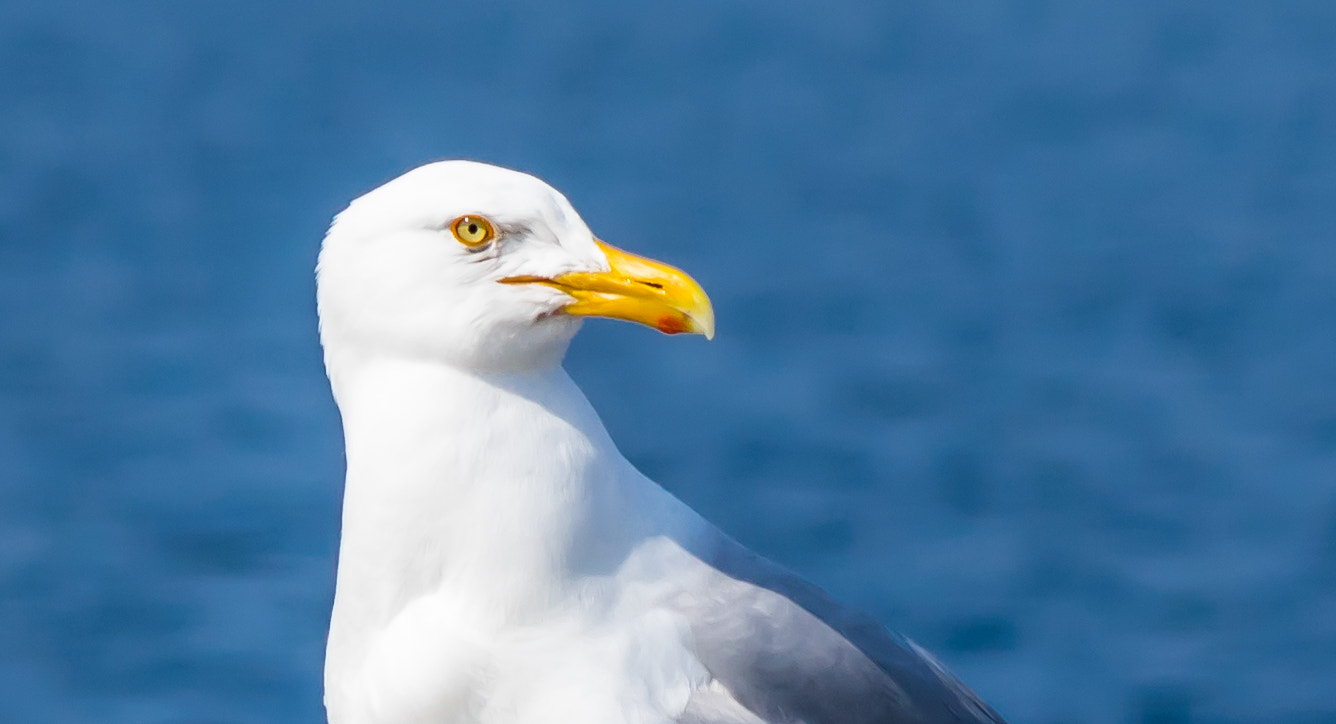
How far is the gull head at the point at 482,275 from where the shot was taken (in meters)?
2.46

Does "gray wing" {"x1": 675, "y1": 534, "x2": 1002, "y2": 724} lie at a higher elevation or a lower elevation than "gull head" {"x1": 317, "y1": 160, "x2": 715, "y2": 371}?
lower

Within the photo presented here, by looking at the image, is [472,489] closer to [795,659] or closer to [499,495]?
[499,495]

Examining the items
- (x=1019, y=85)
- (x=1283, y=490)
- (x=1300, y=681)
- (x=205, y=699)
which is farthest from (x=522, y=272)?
(x=1019, y=85)

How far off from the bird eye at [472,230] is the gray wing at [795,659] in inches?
21.3

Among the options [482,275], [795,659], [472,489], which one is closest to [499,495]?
[472,489]

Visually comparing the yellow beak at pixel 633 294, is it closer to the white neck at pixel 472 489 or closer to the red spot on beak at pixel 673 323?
the red spot on beak at pixel 673 323

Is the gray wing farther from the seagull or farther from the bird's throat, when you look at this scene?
the bird's throat

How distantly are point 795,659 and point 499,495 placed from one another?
0.46 metres

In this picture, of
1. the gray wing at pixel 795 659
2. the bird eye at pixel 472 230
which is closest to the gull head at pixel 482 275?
the bird eye at pixel 472 230

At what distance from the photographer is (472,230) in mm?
2467

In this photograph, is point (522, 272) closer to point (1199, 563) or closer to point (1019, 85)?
point (1199, 563)

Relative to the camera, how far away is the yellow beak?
245 cm

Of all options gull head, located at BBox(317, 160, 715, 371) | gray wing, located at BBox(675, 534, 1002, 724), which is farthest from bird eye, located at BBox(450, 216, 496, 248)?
gray wing, located at BBox(675, 534, 1002, 724)

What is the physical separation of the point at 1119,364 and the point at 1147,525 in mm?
623
